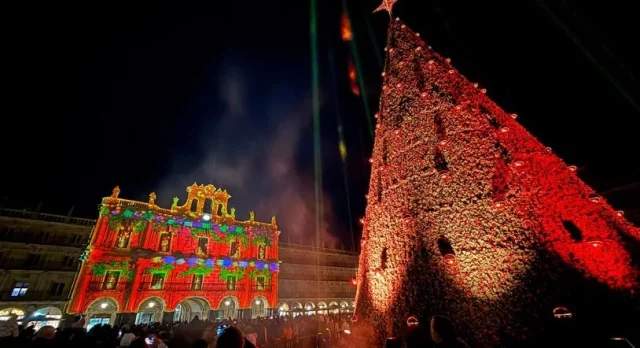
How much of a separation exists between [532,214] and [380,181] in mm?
2587

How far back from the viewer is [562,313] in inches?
114

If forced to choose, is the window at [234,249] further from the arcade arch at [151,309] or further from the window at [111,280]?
the window at [111,280]

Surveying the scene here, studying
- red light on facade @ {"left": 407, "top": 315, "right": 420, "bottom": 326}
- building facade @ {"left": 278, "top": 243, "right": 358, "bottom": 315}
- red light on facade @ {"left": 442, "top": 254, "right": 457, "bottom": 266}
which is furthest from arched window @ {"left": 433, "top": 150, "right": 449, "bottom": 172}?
building facade @ {"left": 278, "top": 243, "right": 358, "bottom": 315}

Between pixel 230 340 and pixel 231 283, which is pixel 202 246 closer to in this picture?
pixel 231 283

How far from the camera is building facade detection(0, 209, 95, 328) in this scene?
71.2 feet

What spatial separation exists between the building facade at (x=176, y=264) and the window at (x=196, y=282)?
0.09m

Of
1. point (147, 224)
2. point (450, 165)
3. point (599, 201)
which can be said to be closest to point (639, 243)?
point (599, 201)

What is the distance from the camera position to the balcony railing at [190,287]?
22844mm

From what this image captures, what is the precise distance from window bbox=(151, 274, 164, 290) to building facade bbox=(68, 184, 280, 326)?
2 centimetres

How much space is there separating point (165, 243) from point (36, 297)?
10664 mm

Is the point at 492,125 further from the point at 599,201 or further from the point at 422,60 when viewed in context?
the point at 422,60

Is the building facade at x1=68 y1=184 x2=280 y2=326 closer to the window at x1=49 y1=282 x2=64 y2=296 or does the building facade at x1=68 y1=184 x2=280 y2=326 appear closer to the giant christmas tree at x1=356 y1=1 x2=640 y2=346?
the window at x1=49 y1=282 x2=64 y2=296

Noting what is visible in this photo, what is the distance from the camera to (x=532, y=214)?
351 centimetres

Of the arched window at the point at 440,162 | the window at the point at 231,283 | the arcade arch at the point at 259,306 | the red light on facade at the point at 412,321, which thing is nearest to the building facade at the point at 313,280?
the arcade arch at the point at 259,306
